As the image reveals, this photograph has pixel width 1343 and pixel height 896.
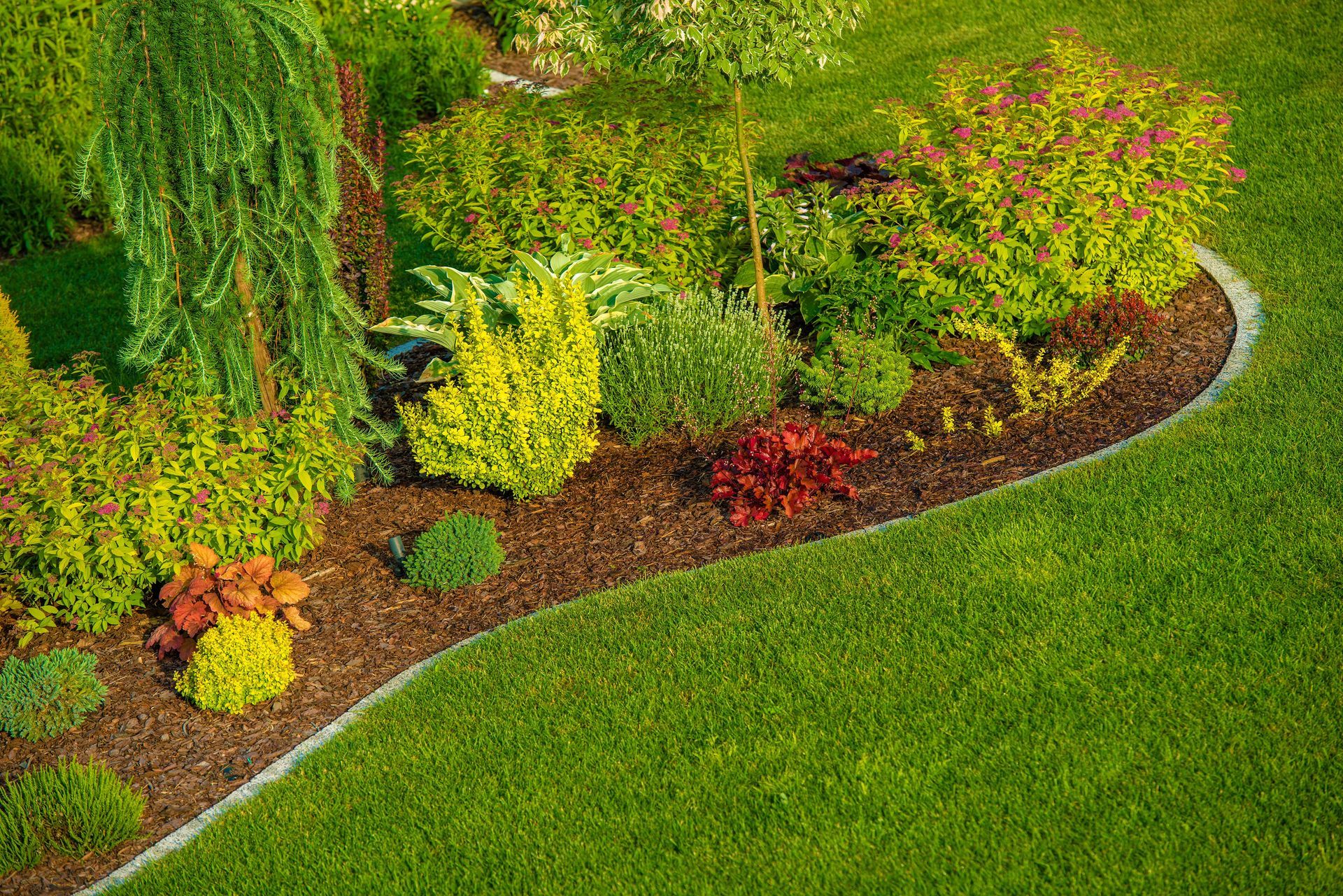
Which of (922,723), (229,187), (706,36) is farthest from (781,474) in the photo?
(229,187)

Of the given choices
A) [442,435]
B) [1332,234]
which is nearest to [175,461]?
[442,435]

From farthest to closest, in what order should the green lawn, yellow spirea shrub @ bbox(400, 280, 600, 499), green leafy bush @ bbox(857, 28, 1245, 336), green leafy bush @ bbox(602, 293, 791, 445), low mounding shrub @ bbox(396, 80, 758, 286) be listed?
low mounding shrub @ bbox(396, 80, 758, 286) < green leafy bush @ bbox(857, 28, 1245, 336) < green leafy bush @ bbox(602, 293, 791, 445) < yellow spirea shrub @ bbox(400, 280, 600, 499) < the green lawn

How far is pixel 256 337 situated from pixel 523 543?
1.64 metres

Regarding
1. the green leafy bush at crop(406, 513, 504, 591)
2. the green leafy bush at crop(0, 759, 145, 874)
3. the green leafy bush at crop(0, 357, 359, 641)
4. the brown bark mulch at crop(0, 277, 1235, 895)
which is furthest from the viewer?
the green leafy bush at crop(406, 513, 504, 591)

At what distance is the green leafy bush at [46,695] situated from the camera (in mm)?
4875

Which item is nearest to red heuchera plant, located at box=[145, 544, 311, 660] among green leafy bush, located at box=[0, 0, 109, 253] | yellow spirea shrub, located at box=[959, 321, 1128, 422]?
yellow spirea shrub, located at box=[959, 321, 1128, 422]

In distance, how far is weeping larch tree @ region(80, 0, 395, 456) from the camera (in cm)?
536

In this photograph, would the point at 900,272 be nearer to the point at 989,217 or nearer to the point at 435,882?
the point at 989,217

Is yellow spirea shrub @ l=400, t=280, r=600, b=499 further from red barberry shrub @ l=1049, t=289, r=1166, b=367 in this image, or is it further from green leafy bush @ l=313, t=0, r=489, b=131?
green leafy bush @ l=313, t=0, r=489, b=131

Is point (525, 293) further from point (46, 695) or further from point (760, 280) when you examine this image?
point (46, 695)

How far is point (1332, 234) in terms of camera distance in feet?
26.9

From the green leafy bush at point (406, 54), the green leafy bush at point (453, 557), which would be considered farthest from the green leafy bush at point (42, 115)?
the green leafy bush at point (453, 557)

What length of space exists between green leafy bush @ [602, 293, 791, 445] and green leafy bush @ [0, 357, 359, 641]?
162cm

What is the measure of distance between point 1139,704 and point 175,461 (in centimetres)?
420
